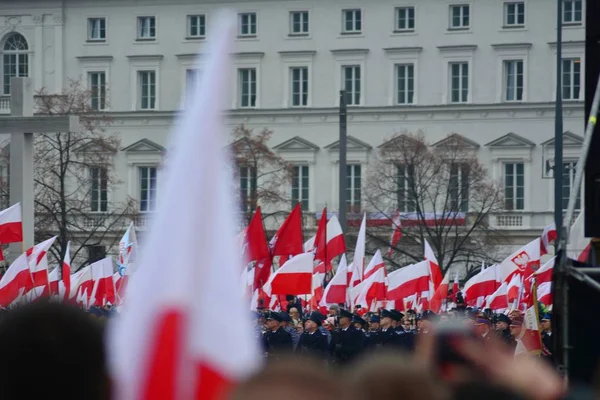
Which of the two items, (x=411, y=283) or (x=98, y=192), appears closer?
(x=411, y=283)

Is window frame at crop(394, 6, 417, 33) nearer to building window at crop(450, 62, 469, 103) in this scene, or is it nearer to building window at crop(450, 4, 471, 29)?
building window at crop(450, 4, 471, 29)

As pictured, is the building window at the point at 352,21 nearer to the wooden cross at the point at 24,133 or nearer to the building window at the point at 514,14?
the building window at the point at 514,14

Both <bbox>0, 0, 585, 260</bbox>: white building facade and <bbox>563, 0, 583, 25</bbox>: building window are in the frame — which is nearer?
<bbox>563, 0, 583, 25</bbox>: building window

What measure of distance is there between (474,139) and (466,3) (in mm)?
5994

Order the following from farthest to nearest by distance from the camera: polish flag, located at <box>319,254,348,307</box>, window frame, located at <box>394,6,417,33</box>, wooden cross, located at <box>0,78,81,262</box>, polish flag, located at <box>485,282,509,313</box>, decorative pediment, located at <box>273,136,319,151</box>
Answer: decorative pediment, located at <box>273,136,319,151</box> → window frame, located at <box>394,6,417,33</box> → wooden cross, located at <box>0,78,81,262</box> → polish flag, located at <box>485,282,509,313</box> → polish flag, located at <box>319,254,348,307</box>

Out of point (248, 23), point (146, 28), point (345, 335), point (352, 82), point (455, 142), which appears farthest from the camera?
point (146, 28)

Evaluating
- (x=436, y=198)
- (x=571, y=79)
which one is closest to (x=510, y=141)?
(x=571, y=79)

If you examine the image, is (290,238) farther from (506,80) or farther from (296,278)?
(506,80)

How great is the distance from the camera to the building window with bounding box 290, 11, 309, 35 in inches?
2544

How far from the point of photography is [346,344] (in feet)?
63.6

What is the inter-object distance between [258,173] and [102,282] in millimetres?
32696

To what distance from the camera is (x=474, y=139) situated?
63.5 m

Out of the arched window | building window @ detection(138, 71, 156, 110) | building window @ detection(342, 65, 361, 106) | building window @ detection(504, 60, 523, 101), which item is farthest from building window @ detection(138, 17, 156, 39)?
building window @ detection(504, 60, 523, 101)

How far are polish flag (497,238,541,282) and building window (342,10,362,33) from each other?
125ft
